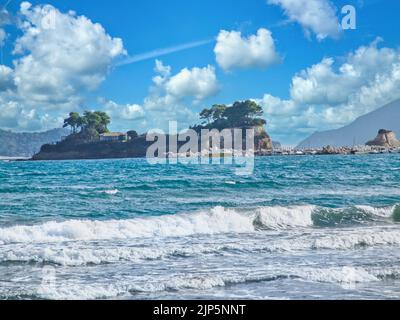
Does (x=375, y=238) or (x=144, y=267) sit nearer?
(x=144, y=267)

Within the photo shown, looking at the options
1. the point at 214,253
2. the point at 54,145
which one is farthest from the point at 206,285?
the point at 54,145

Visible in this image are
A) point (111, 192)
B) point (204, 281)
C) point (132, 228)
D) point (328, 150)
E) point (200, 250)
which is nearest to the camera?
point (204, 281)

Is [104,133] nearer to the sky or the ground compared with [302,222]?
nearer to the sky

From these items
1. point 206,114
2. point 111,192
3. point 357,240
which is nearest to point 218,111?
point 206,114

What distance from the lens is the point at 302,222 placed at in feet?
53.8

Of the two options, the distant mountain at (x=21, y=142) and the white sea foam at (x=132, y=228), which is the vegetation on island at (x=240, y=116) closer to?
the distant mountain at (x=21, y=142)

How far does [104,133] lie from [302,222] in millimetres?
146027

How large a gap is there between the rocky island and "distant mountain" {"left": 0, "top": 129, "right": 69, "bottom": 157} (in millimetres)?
22187

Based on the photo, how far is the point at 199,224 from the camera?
15359mm

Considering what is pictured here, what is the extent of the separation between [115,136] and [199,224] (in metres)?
139

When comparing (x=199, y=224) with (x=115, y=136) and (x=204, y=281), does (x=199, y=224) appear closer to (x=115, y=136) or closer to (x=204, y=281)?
(x=204, y=281)

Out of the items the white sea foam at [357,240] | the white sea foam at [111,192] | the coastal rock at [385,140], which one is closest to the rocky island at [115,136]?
the coastal rock at [385,140]
